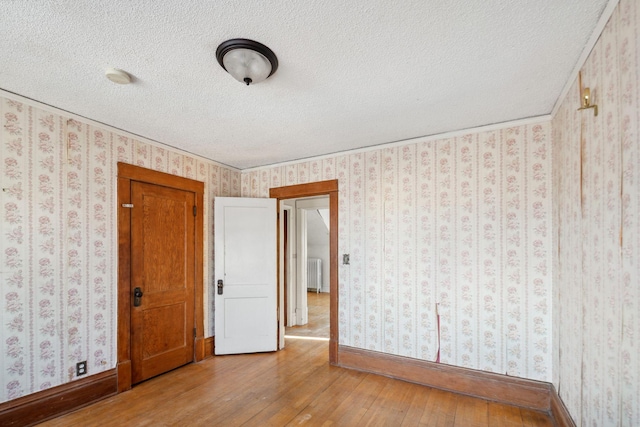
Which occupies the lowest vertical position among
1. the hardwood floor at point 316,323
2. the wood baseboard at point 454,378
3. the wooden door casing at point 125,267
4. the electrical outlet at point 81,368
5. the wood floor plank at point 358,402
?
the hardwood floor at point 316,323

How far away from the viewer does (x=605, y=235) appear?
1467 millimetres

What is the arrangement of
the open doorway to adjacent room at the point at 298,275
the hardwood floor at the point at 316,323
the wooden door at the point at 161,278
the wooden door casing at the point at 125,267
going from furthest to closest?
1. the open doorway to adjacent room at the point at 298,275
2. the hardwood floor at the point at 316,323
3. the wooden door at the point at 161,278
4. the wooden door casing at the point at 125,267

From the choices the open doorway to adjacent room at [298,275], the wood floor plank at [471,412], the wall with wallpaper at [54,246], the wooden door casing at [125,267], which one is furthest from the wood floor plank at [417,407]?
the wall with wallpaper at [54,246]

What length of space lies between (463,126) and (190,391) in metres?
3.62

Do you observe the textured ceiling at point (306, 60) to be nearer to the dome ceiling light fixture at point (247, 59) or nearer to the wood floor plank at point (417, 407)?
the dome ceiling light fixture at point (247, 59)

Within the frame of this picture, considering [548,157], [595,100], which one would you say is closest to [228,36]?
[595,100]

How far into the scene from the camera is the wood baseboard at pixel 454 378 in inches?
99.4

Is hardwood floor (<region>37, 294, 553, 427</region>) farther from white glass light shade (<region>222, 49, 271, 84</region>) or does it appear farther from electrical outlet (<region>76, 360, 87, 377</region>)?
white glass light shade (<region>222, 49, 271, 84</region>)

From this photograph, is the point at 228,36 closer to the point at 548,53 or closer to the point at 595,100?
the point at 548,53

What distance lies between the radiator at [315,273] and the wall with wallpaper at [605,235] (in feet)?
20.2

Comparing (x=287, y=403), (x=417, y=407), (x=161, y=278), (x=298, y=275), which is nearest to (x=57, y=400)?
(x=161, y=278)

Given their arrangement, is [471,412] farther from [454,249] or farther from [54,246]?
[54,246]

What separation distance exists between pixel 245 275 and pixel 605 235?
3.46m

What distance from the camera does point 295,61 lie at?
179 centimetres
